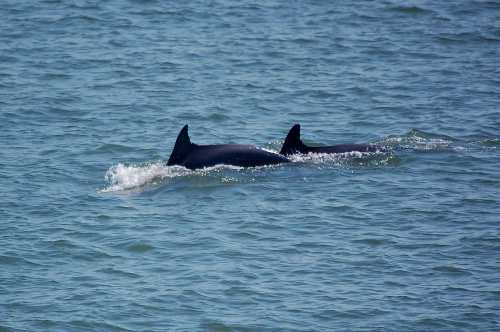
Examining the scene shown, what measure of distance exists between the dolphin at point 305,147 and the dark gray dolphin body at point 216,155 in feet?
0.87

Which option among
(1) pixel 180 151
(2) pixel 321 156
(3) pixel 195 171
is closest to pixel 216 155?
(3) pixel 195 171

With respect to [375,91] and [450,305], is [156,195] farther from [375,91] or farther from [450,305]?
[375,91]

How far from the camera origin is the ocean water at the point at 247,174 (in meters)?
14.6

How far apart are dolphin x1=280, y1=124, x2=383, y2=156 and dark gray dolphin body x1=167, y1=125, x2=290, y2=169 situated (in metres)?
0.27

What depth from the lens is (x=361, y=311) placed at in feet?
46.8

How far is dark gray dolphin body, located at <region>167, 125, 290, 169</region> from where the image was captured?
795 inches

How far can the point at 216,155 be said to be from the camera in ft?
66.9

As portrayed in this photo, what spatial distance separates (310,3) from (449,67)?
Answer: 26.6 feet

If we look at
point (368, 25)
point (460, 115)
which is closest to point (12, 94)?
point (460, 115)

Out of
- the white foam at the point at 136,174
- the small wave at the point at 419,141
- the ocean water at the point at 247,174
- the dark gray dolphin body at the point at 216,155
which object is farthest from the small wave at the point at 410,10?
the white foam at the point at 136,174

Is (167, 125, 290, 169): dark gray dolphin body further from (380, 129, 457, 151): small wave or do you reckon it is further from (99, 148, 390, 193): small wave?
(380, 129, 457, 151): small wave

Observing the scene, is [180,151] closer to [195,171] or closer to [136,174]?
[195,171]

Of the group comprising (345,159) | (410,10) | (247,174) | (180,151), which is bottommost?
(247,174)

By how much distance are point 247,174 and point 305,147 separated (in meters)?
1.48
